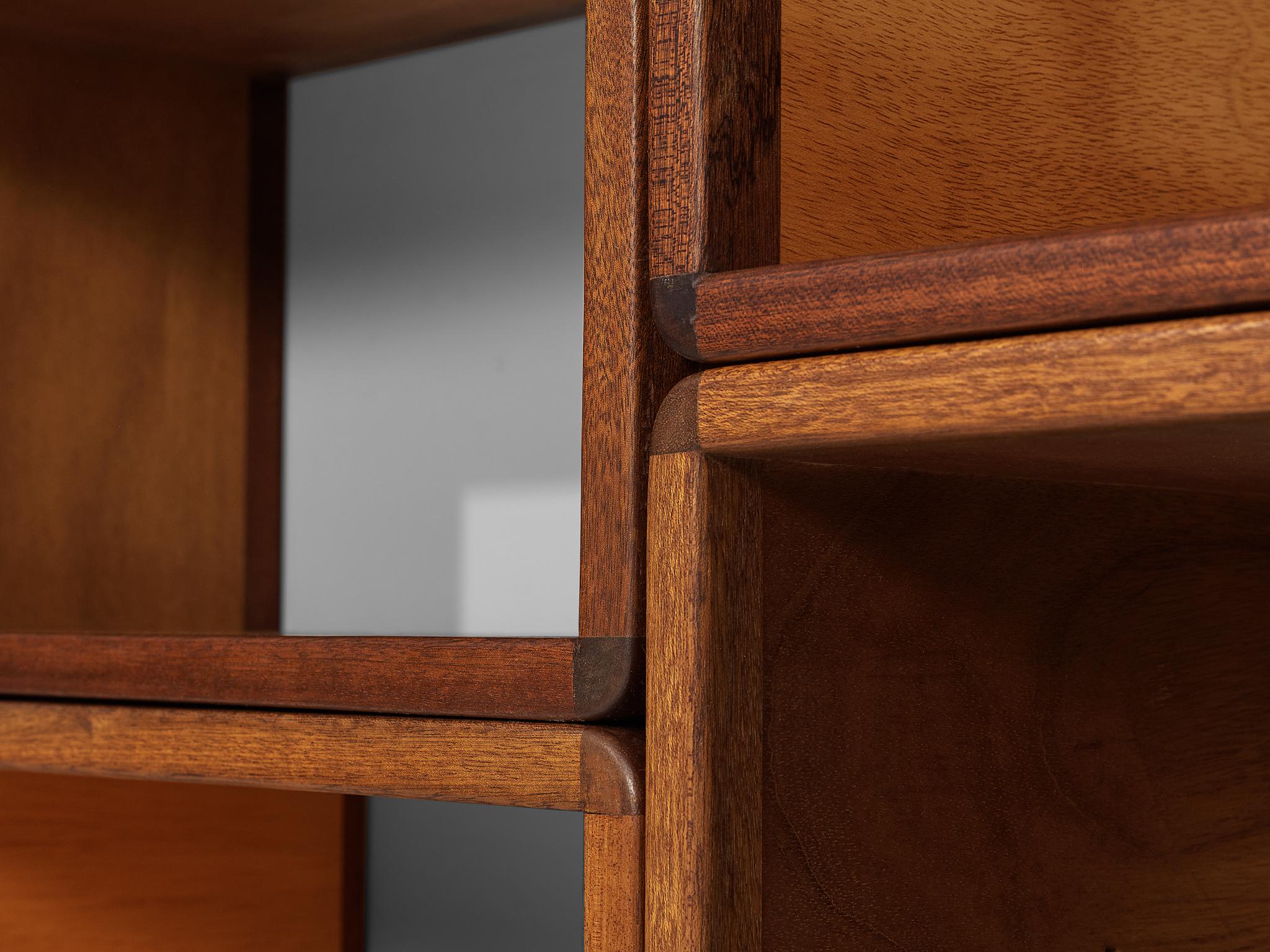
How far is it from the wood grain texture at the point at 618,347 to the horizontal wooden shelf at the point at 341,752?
1.4 inches

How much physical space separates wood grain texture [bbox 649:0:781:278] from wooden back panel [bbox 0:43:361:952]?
0.51 meters

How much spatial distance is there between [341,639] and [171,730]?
0.27ft

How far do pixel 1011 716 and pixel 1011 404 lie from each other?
14cm

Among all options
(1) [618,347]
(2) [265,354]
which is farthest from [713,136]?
(2) [265,354]

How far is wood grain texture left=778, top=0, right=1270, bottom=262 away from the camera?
421 millimetres

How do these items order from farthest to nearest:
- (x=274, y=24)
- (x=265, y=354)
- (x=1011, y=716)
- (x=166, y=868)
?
(x=265, y=354), (x=274, y=24), (x=166, y=868), (x=1011, y=716)

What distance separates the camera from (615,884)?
388 mm

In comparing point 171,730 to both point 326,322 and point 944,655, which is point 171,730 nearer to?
point 944,655

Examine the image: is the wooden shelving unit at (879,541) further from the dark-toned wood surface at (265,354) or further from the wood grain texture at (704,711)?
the dark-toned wood surface at (265,354)

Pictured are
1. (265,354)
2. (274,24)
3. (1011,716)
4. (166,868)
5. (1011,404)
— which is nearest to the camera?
(1011,404)

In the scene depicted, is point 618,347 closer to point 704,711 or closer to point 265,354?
point 704,711

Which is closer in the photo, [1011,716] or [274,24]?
[1011,716]

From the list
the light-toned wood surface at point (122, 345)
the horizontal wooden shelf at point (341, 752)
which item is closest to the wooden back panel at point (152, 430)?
the light-toned wood surface at point (122, 345)

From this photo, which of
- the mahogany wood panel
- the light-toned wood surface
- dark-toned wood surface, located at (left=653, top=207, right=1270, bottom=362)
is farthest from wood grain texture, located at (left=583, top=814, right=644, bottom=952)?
the light-toned wood surface
